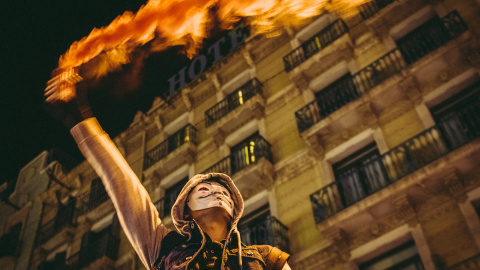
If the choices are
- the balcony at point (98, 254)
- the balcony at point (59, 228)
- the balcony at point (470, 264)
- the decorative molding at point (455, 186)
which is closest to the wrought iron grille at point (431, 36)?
the decorative molding at point (455, 186)

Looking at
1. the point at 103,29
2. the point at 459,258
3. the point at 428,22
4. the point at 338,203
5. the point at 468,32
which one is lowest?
the point at 459,258

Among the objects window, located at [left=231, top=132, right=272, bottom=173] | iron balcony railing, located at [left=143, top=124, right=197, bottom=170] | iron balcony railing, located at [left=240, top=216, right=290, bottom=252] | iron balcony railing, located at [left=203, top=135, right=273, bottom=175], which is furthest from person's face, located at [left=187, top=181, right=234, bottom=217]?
iron balcony railing, located at [left=143, top=124, right=197, bottom=170]

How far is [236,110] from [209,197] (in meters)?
14.3

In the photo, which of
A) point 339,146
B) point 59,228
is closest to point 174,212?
point 339,146

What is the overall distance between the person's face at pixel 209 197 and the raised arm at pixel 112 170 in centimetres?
30

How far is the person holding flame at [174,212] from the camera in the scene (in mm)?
3061

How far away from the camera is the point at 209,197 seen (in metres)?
3.50

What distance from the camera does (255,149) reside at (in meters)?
15.8

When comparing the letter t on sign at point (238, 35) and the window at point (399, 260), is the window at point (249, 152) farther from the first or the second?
the window at point (399, 260)

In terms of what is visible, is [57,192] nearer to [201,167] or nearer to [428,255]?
[201,167]

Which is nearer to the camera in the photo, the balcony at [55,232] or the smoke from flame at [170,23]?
the smoke from flame at [170,23]

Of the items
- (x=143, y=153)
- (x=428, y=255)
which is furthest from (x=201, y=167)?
(x=428, y=255)

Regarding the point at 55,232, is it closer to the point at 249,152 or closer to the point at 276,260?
the point at 249,152

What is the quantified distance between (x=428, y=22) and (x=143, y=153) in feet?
43.4
